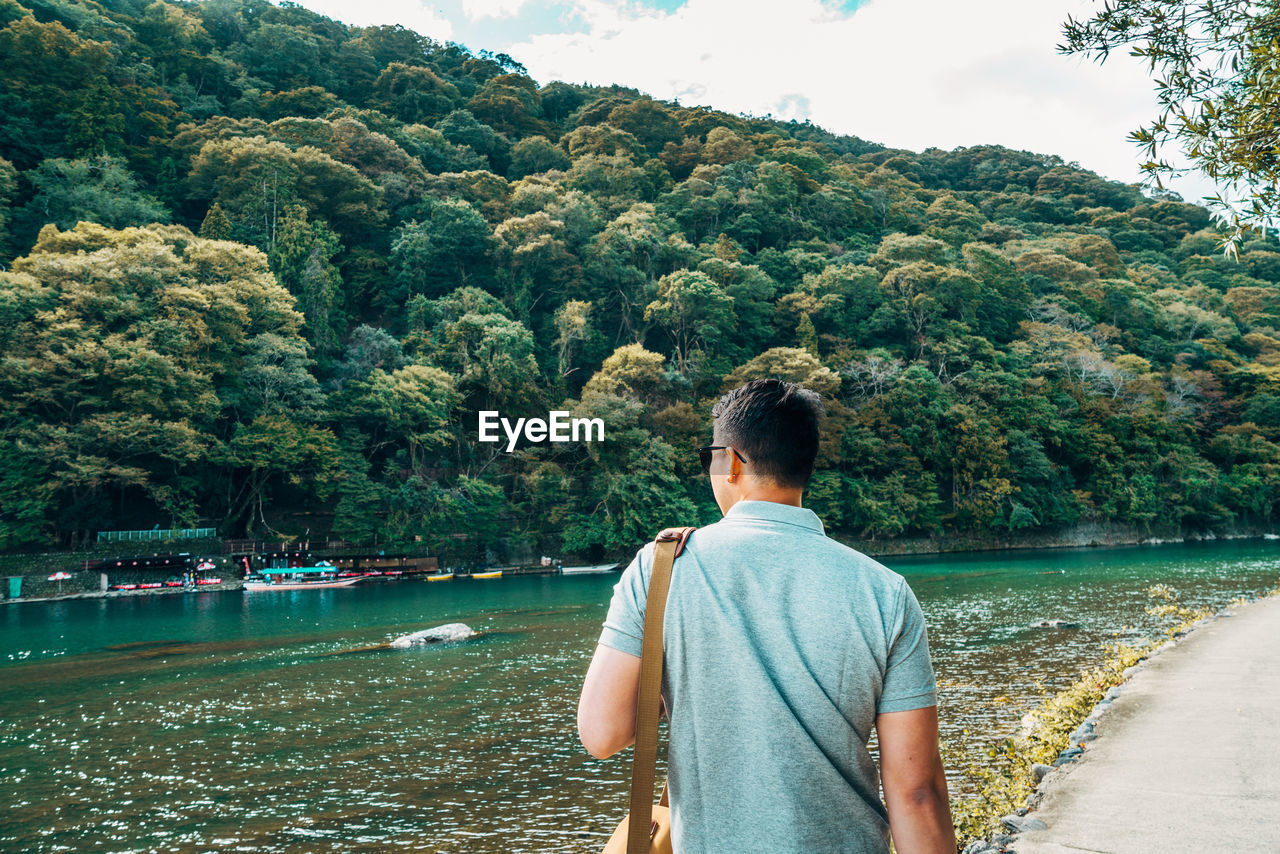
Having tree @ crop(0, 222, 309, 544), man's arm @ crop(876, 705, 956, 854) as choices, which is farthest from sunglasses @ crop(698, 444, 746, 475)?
tree @ crop(0, 222, 309, 544)

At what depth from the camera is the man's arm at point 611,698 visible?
→ 1473 mm

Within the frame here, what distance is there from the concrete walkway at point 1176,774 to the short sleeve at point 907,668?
3.06 metres

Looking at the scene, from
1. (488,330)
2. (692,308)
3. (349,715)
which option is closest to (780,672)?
(349,715)

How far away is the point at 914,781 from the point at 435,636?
52.8 feet

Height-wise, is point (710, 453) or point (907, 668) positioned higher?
point (710, 453)

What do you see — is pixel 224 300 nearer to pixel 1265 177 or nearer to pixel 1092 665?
→ pixel 1092 665

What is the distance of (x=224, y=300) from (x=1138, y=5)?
34.8 meters

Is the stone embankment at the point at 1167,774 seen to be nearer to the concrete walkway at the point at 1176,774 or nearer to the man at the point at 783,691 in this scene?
the concrete walkway at the point at 1176,774

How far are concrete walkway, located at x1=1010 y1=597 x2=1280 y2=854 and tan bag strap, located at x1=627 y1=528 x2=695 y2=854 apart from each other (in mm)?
3206

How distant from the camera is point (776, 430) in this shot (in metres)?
1.62

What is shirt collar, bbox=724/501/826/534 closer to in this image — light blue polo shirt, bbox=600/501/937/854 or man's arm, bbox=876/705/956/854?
light blue polo shirt, bbox=600/501/937/854

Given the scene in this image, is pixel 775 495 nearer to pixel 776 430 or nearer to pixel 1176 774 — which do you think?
pixel 776 430

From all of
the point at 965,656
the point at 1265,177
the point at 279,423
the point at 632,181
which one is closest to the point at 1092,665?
the point at 965,656

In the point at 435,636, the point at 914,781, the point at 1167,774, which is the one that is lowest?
the point at 435,636
